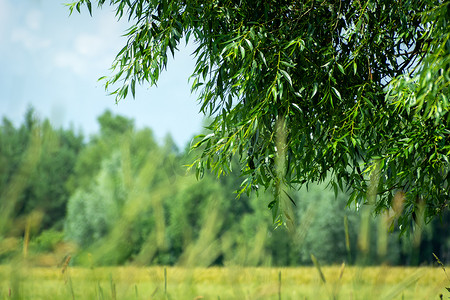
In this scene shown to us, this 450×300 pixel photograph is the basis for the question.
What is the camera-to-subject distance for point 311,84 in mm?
5145

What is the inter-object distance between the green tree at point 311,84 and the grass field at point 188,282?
10.8 ft

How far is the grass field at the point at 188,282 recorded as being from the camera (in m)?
1.26

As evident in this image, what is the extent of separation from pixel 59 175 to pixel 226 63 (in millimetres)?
4157

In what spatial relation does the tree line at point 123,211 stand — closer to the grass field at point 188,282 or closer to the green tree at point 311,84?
the grass field at point 188,282

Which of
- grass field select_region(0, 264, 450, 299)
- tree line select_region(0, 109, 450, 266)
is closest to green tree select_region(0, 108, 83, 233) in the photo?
tree line select_region(0, 109, 450, 266)

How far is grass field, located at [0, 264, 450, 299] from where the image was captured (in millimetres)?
1261

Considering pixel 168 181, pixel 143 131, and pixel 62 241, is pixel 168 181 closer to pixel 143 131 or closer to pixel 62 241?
pixel 143 131

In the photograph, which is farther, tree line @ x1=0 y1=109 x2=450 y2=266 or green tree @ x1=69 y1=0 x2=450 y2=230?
green tree @ x1=69 y1=0 x2=450 y2=230

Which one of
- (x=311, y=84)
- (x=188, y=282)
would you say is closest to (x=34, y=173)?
(x=188, y=282)

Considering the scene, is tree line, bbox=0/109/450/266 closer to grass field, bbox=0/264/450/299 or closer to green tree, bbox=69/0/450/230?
grass field, bbox=0/264/450/299

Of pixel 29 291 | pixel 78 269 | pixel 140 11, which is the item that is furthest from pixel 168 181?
pixel 140 11

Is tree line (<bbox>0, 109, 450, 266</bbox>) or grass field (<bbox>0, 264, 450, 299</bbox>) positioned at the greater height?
tree line (<bbox>0, 109, 450, 266</bbox>)

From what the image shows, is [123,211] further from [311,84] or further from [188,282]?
[311,84]

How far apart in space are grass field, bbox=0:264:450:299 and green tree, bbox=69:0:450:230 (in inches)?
129
